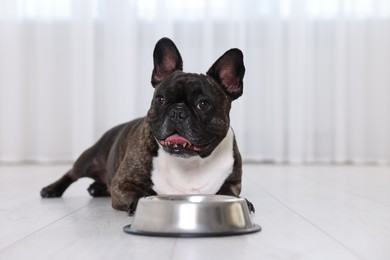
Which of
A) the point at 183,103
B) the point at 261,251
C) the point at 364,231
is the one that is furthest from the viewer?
the point at 183,103

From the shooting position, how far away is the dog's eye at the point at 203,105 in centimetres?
227

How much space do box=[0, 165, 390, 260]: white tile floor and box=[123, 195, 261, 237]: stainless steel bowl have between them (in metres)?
0.03

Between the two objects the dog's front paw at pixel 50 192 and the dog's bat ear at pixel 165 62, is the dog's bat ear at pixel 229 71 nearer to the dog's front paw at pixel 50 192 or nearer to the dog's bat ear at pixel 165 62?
the dog's bat ear at pixel 165 62

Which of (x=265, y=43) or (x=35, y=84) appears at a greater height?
(x=265, y=43)

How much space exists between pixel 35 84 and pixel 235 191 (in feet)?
12.7

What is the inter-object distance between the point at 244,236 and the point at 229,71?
0.83 meters

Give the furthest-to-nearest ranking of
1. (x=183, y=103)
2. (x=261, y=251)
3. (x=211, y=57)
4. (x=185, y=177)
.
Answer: (x=211, y=57) → (x=185, y=177) → (x=183, y=103) → (x=261, y=251)

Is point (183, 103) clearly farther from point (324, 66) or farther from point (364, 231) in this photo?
point (324, 66)

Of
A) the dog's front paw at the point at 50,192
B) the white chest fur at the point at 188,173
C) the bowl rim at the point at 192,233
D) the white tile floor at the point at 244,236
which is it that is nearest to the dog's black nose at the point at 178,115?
the white chest fur at the point at 188,173

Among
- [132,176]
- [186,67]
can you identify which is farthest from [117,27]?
[132,176]

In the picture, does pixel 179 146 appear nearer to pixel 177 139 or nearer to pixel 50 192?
pixel 177 139

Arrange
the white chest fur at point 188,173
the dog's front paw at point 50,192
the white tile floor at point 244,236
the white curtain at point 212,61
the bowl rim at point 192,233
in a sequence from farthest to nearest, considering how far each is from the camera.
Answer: the white curtain at point 212,61, the dog's front paw at point 50,192, the white chest fur at point 188,173, the bowl rim at point 192,233, the white tile floor at point 244,236

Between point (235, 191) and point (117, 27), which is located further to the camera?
point (117, 27)

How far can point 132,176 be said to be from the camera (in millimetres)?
2463
